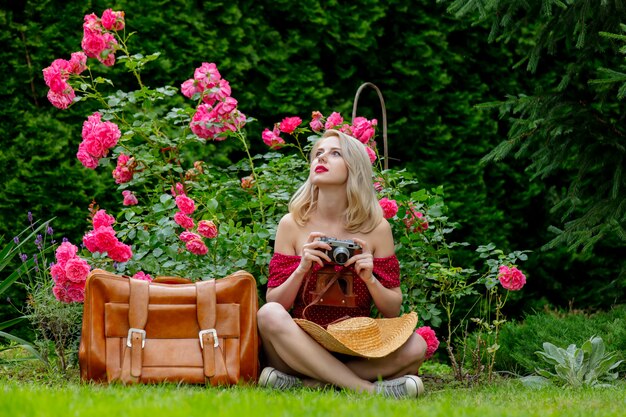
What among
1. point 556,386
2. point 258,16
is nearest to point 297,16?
point 258,16

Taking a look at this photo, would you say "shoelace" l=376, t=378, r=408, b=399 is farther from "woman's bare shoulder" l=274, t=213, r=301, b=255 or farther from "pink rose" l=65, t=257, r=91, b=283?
"pink rose" l=65, t=257, r=91, b=283

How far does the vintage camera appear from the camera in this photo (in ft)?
13.7

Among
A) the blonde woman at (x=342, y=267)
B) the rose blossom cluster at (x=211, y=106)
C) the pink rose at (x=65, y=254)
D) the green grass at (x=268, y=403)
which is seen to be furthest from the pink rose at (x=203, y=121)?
the green grass at (x=268, y=403)

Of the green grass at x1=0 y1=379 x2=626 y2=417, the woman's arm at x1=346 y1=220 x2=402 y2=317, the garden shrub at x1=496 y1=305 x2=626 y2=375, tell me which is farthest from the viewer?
the garden shrub at x1=496 y1=305 x2=626 y2=375

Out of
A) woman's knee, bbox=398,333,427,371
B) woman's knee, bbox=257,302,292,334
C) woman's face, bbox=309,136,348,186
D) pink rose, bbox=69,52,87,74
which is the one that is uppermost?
pink rose, bbox=69,52,87,74

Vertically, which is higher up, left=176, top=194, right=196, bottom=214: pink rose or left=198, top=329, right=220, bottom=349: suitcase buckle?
left=176, top=194, right=196, bottom=214: pink rose

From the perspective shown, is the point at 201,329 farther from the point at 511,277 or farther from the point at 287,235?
the point at 511,277

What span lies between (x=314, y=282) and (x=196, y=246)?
57 centimetres

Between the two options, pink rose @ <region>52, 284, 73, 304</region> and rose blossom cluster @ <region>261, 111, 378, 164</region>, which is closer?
pink rose @ <region>52, 284, 73, 304</region>

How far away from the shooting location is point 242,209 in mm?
5047

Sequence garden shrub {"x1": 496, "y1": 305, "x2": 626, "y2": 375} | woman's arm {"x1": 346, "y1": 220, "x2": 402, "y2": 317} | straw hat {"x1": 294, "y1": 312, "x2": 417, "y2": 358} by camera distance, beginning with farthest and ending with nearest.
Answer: garden shrub {"x1": 496, "y1": 305, "x2": 626, "y2": 375}
woman's arm {"x1": 346, "y1": 220, "x2": 402, "y2": 317}
straw hat {"x1": 294, "y1": 312, "x2": 417, "y2": 358}

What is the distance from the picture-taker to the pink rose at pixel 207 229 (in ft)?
14.5

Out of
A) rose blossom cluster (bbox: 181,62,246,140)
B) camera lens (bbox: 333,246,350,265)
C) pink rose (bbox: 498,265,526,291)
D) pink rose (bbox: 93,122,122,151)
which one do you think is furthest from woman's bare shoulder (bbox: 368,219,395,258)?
pink rose (bbox: 93,122,122,151)

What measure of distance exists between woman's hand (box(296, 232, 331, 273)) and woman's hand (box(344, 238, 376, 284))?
116 millimetres
